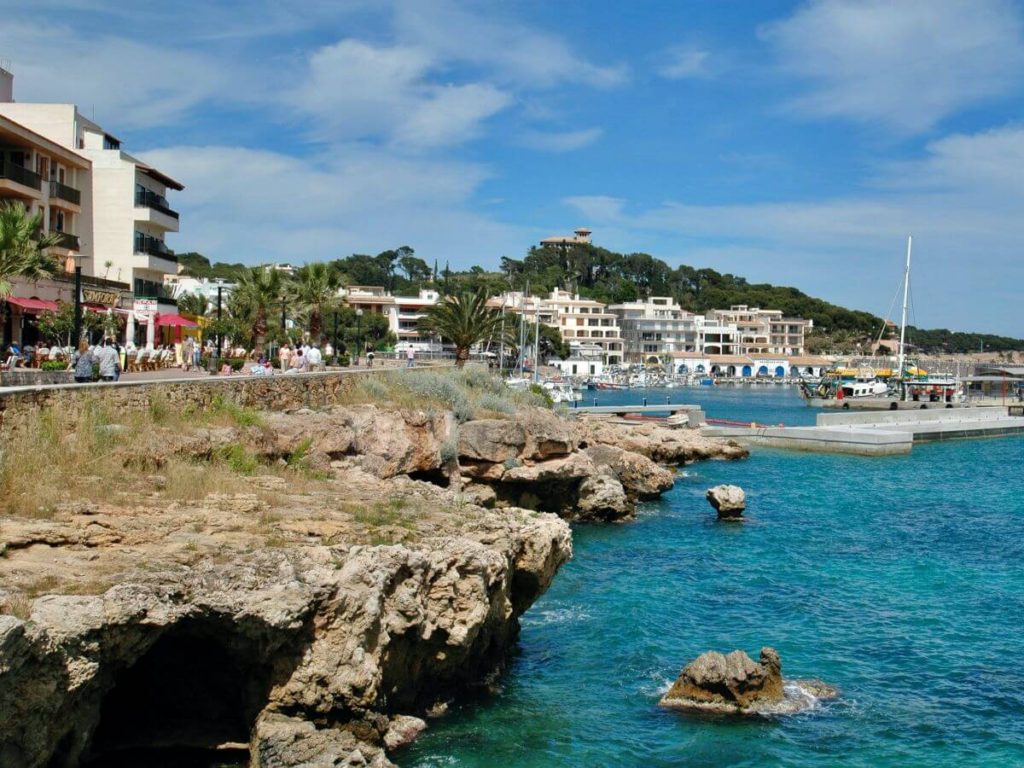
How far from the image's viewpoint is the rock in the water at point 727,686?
16453 millimetres

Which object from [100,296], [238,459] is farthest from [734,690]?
[100,296]

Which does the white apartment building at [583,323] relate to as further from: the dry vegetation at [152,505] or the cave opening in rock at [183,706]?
the cave opening in rock at [183,706]

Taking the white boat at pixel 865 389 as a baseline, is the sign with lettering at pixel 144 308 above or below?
above

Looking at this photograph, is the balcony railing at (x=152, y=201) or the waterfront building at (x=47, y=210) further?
the balcony railing at (x=152, y=201)

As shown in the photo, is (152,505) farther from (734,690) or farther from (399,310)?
(399,310)

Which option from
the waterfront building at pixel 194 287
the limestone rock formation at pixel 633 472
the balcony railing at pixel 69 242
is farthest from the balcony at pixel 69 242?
the waterfront building at pixel 194 287

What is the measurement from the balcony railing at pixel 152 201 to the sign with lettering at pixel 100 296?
9109mm

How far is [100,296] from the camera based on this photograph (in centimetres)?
4391

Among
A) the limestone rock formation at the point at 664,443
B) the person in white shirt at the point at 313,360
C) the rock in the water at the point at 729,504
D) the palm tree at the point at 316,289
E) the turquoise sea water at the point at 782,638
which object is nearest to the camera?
the turquoise sea water at the point at 782,638

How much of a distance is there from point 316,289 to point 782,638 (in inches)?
1420

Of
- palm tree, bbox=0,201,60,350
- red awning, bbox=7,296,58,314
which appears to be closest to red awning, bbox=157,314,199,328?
red awning, bbox=7,296,58,314

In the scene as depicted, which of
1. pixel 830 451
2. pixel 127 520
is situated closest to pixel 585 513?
pixel 127 520

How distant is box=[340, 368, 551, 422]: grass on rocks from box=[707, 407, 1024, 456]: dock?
1251 inches

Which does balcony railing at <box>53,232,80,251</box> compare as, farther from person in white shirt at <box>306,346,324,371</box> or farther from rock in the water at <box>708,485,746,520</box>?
rock in the water at <box>708,485,746,520</box>
